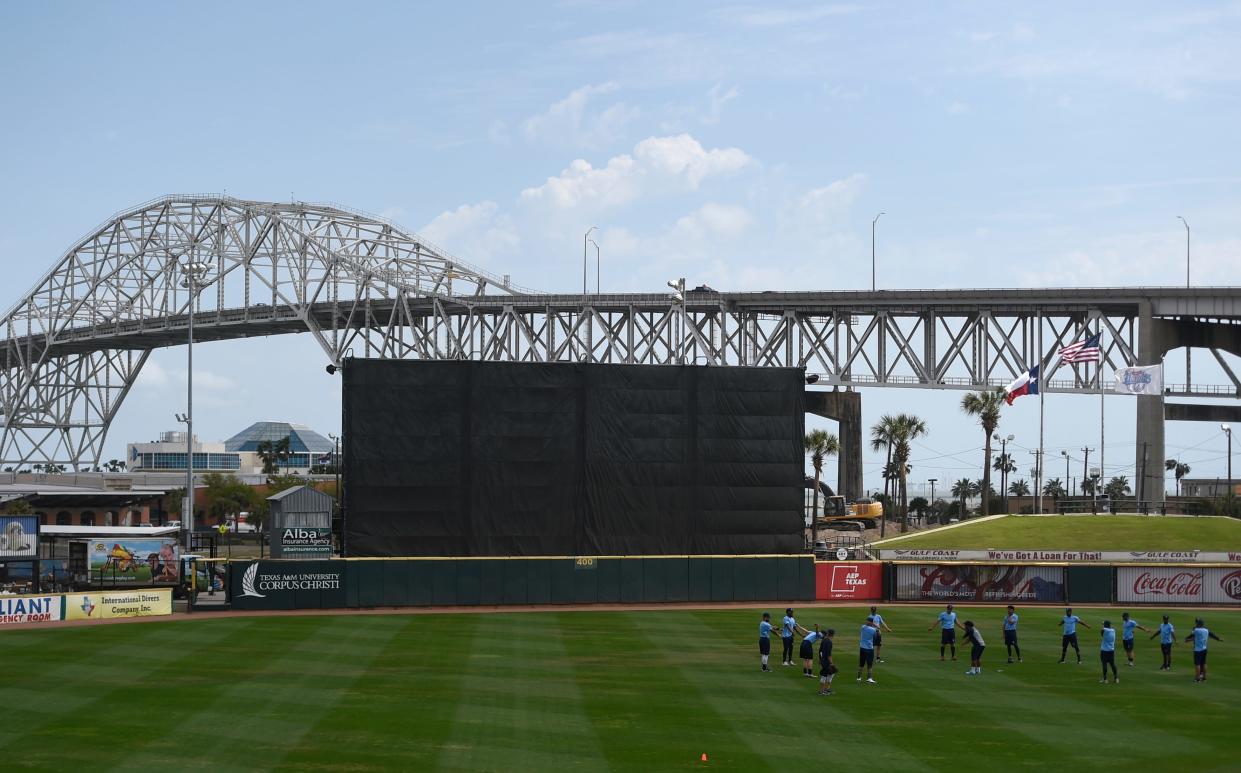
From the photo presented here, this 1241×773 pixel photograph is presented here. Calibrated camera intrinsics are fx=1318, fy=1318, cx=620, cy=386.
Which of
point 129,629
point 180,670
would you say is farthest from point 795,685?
point 129,629

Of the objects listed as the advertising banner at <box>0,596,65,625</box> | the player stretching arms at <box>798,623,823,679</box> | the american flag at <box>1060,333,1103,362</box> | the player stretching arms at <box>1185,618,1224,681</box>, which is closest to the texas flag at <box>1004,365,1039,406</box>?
the american flag at <box>1060,333,1103,362</box>

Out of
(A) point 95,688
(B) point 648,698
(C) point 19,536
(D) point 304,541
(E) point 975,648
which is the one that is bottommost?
(A) point 95,688

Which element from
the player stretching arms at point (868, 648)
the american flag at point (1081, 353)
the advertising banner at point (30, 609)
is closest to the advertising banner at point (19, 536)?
the advertising banner at point (30, 609)

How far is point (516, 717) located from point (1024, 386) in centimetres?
6241

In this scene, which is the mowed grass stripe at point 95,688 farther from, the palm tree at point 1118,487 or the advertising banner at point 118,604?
the palm tree at point 1118,487

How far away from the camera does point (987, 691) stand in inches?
1150

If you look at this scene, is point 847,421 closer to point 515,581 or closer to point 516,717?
point 515,581

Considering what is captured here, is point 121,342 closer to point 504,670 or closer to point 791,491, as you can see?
point 791,491

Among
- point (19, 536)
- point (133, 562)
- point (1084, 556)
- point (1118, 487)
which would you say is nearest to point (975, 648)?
point (133, 562)

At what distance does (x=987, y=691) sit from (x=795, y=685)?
4221 mm

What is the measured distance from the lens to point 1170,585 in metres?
49.0

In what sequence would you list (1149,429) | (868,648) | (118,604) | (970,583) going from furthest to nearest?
1. (1149,429)
2. (970,583)
3. (118,604)
4. (868,648)

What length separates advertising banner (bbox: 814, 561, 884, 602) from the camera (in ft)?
164

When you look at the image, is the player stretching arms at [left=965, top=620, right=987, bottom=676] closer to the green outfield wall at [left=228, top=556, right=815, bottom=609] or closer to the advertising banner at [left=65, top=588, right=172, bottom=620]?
the green outfield wall at [left=228, top=556, right=815, bottom=609]
